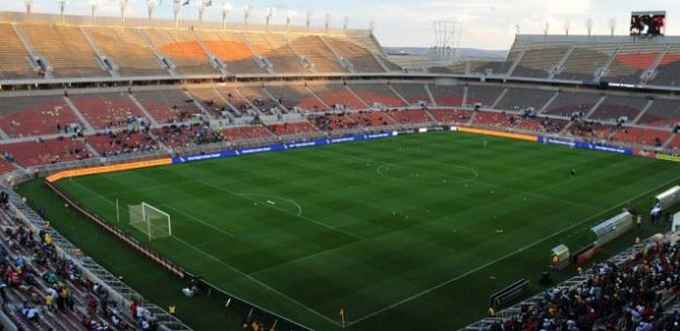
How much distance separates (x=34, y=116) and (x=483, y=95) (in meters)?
57.9

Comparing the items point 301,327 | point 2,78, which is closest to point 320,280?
point 301,327

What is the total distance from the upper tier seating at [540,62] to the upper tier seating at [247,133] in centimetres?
4011

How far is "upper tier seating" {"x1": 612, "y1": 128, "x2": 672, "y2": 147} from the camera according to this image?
194 ft

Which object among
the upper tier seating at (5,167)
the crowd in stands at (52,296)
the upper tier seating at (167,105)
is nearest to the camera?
the crowd in stands at (52,296)

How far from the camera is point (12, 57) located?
2360 inches

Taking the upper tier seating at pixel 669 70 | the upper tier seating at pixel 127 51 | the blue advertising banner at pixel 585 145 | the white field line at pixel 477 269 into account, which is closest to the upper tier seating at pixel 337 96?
the upper tier seating at pixel 127 51

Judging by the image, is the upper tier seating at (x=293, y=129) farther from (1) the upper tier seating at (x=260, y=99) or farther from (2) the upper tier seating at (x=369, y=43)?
(2) the upper tier seating at (x=369, y=43)

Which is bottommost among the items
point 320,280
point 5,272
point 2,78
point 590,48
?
point 320,280

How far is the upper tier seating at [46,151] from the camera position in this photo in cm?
4759

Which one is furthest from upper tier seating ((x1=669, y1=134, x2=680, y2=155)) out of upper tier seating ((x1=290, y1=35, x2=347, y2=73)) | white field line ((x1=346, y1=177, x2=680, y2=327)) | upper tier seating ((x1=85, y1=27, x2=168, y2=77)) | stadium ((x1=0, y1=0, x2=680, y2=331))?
upper tier seating ((x1=85, y1=27, x2=168, y2=77))

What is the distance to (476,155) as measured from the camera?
53.7 m

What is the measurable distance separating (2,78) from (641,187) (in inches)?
2320

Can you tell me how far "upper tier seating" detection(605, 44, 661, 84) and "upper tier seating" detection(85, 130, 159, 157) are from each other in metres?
56.8

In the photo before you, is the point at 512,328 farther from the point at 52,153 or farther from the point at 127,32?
the point at 127,32
